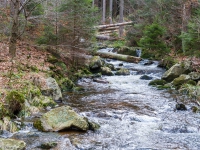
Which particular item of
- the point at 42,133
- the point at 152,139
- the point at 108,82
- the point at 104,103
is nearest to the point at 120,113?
the point at 104,103

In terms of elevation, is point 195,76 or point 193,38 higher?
point 193,38

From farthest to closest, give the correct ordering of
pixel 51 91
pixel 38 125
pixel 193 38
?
1. pixel 193 38
2. pixel 51 91
3. pixel 38 125

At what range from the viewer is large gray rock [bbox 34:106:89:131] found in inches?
297

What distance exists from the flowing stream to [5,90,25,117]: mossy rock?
41.0 inches

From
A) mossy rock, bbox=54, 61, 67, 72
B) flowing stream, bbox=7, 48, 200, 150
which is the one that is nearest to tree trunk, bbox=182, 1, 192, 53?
flowing stream, bbox=7, 48, 200, 150

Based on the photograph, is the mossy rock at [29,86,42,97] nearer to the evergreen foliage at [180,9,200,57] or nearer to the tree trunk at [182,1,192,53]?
the evergreen foliage at [180,9,200,57]

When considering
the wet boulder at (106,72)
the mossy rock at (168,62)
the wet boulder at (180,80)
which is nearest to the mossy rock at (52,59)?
the wet boulder at (106,72)

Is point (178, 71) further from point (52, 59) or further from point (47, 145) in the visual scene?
point (47, 145)

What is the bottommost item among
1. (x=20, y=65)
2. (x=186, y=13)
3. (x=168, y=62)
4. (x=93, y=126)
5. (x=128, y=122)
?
(x=128, y=122)

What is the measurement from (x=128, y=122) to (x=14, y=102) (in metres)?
3.45

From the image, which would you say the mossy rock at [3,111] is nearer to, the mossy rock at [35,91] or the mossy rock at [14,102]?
the mossy rock at [14,102]

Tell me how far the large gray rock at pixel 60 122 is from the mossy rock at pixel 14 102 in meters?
1.00

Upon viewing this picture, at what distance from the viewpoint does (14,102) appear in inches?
329

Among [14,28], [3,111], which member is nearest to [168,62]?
[14,28]
